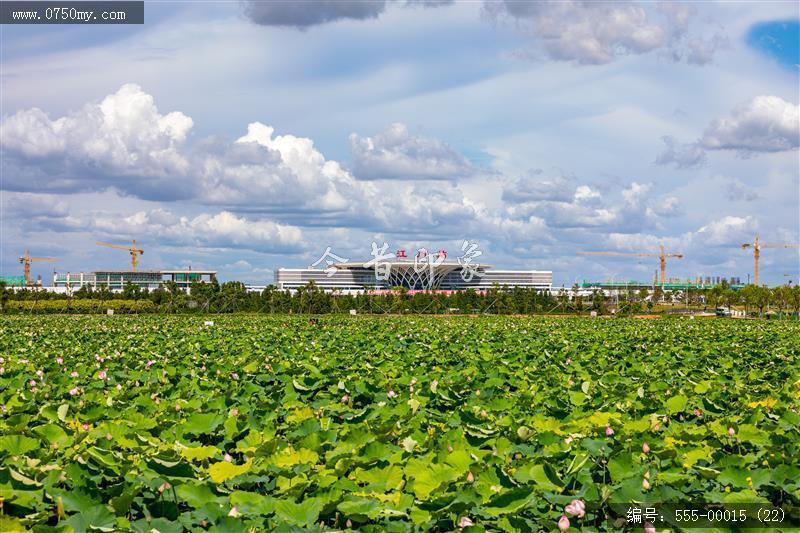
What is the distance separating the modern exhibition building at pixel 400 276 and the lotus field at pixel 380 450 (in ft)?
501

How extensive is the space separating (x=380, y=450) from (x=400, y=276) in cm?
16878

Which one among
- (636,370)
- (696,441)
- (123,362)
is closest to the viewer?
(696,441)

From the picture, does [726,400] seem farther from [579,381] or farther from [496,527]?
[496,527]

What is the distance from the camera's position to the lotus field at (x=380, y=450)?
5.12 m

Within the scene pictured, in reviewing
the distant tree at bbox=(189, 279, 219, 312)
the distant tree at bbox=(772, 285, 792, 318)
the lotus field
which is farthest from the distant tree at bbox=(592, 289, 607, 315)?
the lotus field

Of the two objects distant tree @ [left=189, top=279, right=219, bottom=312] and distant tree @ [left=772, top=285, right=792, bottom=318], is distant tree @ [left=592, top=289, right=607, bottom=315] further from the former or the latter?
distant tree @ [left=189, top=279, right=219, bottom=312]

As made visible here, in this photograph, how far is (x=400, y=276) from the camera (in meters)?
175

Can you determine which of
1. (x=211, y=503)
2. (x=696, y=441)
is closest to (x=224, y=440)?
(x=211, y=503)

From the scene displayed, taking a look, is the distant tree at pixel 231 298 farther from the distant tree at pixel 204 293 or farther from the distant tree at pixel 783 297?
the distant tree at pixel 783 297

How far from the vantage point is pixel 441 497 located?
5.10 metres

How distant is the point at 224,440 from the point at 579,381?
21.8ft

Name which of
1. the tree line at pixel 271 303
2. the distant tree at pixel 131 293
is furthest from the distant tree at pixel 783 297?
the distant tree at pixel 131 293

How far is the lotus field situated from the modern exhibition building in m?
153

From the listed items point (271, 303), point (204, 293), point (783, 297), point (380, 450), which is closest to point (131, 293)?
point (204, 293)
